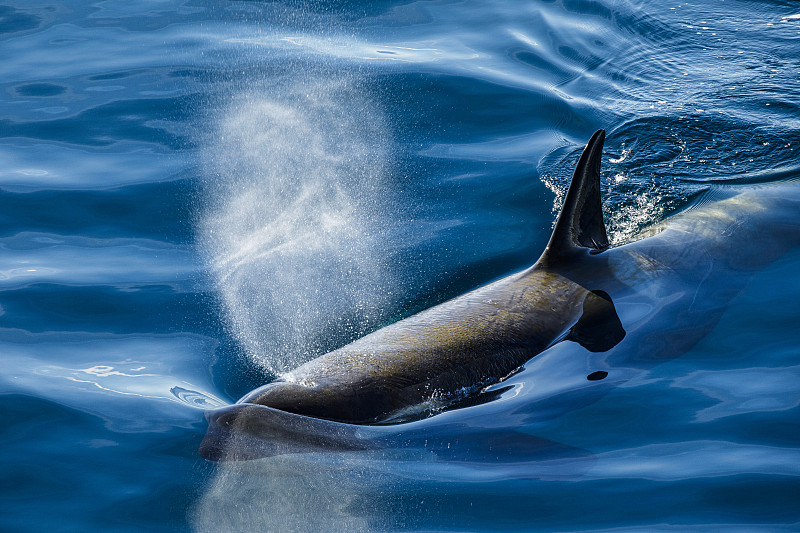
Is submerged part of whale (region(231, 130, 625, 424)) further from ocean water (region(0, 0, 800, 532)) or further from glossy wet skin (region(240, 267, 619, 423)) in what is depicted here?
ocean water (region(0, 0, 800, 532))

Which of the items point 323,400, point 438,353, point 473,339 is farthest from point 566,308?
point 323,400

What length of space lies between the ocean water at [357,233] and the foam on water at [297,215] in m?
0.03

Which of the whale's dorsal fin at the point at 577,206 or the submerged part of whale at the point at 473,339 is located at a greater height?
the whale's dorsal fin at the point at 577,206

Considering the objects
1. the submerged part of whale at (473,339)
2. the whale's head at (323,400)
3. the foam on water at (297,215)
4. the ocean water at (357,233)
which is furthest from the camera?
the foam on water at (297,215)

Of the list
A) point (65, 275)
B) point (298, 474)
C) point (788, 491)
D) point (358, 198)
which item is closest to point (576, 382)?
point (788, 491)

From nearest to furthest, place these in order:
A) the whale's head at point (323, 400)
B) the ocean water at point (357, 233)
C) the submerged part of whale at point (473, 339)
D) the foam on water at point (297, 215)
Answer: the ocean water at point (357, 233), the whale's head at point (323, 400), the submerged part of whale at point (473, 339), the foam on water at point (297, 215)

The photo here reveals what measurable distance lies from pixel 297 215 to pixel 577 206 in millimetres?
2426

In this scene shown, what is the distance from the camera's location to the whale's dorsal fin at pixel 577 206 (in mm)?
5836

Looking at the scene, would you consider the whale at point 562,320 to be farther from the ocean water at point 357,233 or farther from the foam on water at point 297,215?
the foam on water at point 297,215

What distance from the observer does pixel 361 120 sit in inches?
346

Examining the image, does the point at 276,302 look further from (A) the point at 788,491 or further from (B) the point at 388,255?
(A) the point at 788,491

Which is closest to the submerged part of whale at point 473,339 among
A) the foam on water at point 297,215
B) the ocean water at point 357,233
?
the ocean water at point 357,233

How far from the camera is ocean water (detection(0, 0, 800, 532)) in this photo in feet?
13.9

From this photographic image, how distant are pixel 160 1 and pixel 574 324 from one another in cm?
826
